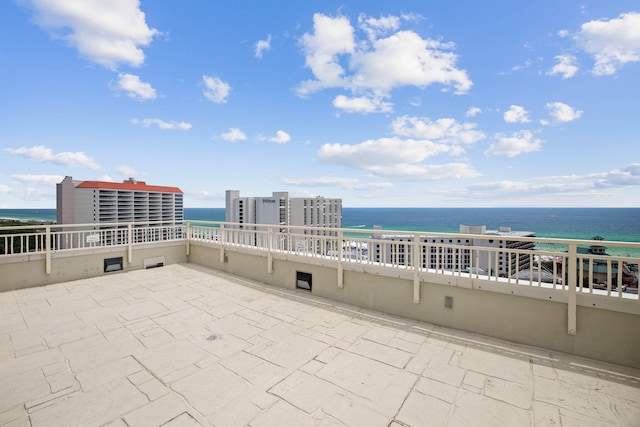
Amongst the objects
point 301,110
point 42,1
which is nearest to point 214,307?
point 42,1

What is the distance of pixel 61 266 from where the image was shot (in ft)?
20.3

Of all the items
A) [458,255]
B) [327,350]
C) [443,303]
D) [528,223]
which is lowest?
[528,223]

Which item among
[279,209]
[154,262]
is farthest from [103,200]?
[154,262]

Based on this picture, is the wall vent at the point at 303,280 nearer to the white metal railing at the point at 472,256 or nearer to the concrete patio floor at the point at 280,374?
the white metal railing at the point at 472,256

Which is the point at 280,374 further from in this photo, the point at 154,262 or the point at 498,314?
the point at 154,262

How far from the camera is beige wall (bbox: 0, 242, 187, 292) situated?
5.54 meters

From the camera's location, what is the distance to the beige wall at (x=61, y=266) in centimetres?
554

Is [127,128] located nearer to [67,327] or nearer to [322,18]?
[322,18]

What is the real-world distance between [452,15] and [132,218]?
31485 millimetres

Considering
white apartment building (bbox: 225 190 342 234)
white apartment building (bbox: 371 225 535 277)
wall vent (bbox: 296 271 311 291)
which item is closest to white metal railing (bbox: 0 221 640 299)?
white apartment building (bbox: 371 225 535 277)

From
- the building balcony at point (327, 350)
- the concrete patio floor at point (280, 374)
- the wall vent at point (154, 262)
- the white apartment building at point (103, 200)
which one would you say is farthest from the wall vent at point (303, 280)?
the white apartment building at point (103, 200)

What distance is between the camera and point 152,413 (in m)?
2.07

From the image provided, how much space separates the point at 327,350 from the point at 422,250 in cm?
217

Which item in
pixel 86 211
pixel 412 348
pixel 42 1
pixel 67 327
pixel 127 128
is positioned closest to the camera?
pixel 412 348
